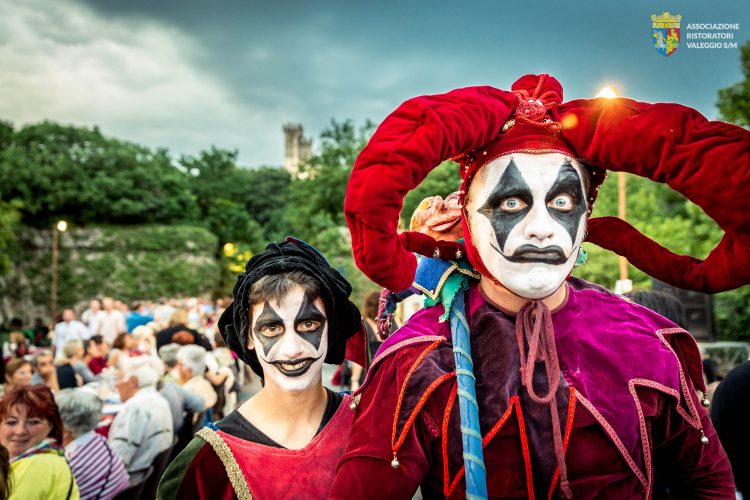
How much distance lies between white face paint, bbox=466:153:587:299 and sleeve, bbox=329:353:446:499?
444 millimetres

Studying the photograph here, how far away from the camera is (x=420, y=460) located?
1717 millimetres

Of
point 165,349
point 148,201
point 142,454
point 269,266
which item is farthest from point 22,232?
point 269,266

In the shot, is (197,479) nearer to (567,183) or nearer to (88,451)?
(567,183)

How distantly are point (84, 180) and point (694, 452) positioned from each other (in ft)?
95.5

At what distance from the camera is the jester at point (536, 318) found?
151 cm

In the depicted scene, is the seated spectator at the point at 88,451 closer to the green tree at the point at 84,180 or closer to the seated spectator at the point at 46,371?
the seated spectator at the point at 46,371

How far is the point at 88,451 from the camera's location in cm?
359

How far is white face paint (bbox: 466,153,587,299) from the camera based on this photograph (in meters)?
1.60

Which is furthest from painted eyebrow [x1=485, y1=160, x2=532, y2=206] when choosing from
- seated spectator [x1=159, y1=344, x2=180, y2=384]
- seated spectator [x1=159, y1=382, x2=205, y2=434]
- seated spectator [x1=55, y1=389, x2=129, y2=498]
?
seated spectator [x1=159, y1=344, x2=180, y2=384]

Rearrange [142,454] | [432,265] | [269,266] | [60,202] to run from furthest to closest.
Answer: [60,202], [142,454], [269,266], [432,265]

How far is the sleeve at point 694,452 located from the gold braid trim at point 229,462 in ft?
4.52

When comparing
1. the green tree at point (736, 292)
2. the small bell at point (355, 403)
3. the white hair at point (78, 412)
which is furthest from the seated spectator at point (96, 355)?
the green tree at point (736, 292)

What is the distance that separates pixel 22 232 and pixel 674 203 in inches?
1073

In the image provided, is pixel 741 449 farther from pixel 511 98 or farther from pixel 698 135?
pixel 511 98
